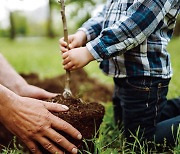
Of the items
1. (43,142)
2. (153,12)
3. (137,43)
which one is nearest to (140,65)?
(137,43)

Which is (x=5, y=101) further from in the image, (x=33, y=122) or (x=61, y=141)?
(x=61, y=141)

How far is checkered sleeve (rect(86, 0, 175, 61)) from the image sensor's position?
6.84 ft

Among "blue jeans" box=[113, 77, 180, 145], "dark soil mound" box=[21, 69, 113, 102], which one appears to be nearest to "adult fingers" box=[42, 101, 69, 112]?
"blue jeans" box=[113, 77, 180, 145]

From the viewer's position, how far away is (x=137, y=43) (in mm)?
2154

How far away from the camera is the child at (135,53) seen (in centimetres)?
210

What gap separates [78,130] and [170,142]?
2.71 ft

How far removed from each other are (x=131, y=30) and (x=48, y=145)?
83 cm

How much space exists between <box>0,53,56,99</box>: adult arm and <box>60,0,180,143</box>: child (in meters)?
0.42

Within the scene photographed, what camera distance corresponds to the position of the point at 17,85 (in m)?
2.60

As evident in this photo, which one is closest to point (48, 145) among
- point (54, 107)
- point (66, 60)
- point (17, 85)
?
point (54, 107)

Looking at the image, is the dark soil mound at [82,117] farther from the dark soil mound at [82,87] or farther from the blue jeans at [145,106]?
the dark soil mound at [82,87]

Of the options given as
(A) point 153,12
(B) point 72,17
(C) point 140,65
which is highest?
(A) point 153,12

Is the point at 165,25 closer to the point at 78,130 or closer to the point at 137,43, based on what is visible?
the point at 137,43

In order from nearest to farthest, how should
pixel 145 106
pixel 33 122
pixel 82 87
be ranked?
1. pixel 33 122
2. pixel 145 106
3. pixel 82 87
